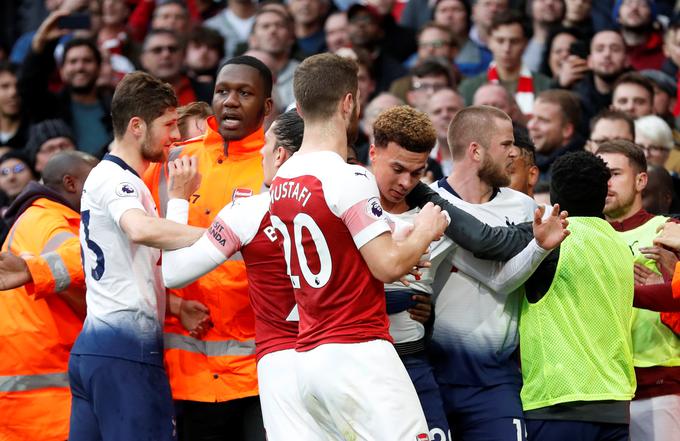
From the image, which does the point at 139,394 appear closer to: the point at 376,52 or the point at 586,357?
the point at 586,357

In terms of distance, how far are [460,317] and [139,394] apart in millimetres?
1896

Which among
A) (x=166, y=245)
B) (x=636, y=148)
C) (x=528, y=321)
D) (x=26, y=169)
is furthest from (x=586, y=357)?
(x=26, y=169)

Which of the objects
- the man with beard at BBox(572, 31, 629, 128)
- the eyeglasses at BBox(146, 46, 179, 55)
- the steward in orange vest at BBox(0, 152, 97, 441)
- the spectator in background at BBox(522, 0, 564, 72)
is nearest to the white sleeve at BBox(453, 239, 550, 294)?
the steward in orange vest at BBox(0, 152, 97, 441)

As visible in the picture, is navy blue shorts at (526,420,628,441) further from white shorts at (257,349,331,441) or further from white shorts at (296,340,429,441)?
white shorts at (257,349,331,441)

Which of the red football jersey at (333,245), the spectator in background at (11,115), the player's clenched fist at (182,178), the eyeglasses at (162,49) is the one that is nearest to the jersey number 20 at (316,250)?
the red football jersey at (333,245)

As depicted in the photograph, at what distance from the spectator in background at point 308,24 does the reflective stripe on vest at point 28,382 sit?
7.13 metres

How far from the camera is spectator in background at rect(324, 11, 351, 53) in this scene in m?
13.1

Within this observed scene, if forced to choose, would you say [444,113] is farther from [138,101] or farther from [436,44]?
[138,101]

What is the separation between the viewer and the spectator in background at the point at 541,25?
12.9 metres

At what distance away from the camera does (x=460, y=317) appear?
677 cm

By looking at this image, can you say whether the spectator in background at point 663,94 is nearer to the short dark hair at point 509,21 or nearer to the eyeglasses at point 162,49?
the short dark hair at point 509,21

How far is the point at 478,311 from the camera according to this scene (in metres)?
6.75

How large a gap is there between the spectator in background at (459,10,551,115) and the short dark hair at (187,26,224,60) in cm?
314

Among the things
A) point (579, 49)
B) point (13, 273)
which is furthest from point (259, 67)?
point (579, 49)
